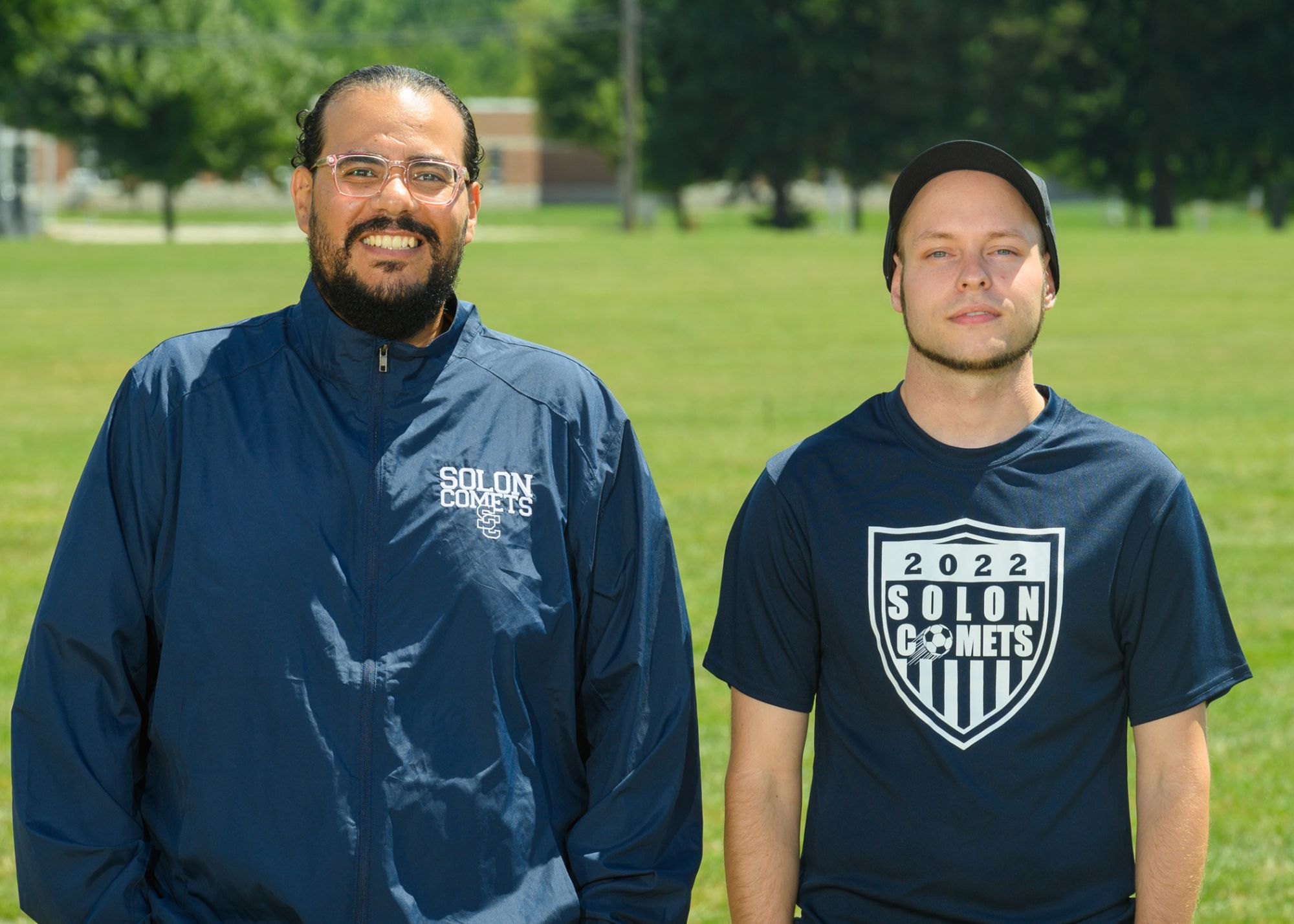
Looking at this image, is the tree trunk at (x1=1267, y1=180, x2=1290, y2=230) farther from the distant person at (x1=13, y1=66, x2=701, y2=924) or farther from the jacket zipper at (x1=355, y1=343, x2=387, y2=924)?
the jacket zipper at (x1=355, y1=343, x2=387, y2=924)

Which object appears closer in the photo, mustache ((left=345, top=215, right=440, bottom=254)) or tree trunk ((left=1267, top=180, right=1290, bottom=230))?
mustache ((left=345, top=215, right=440, bottom=254))

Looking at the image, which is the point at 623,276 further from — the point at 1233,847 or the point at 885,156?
the point at 885,156

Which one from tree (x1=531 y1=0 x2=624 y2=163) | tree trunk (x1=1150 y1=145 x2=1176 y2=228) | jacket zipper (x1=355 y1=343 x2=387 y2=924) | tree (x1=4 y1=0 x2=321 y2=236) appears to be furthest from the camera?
tree (x1=531 y1=0 x2=624 y2=163)

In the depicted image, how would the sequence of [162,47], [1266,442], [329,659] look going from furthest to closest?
[162,47], [1266,442], [329,659]

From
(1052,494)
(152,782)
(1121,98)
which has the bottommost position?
(152,782)

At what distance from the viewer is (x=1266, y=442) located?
13.2 metres

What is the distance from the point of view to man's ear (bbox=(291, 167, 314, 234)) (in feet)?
9.74

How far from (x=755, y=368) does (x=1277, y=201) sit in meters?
46.4

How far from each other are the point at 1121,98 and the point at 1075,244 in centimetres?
1967

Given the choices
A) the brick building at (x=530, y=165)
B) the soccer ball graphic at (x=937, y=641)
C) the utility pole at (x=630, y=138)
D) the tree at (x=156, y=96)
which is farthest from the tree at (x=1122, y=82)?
the soccer ball graphic at (x=937, y=641)

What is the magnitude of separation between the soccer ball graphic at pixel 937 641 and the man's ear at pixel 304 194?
1.31 meters

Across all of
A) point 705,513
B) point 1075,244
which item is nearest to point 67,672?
point 705,513

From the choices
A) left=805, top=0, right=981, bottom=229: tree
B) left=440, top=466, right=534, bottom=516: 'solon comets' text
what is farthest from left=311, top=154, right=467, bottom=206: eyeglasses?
left=805, top=0, right=981, bottom=229: tree

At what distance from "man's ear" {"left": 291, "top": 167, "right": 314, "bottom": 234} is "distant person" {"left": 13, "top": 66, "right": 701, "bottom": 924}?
0.29ft
